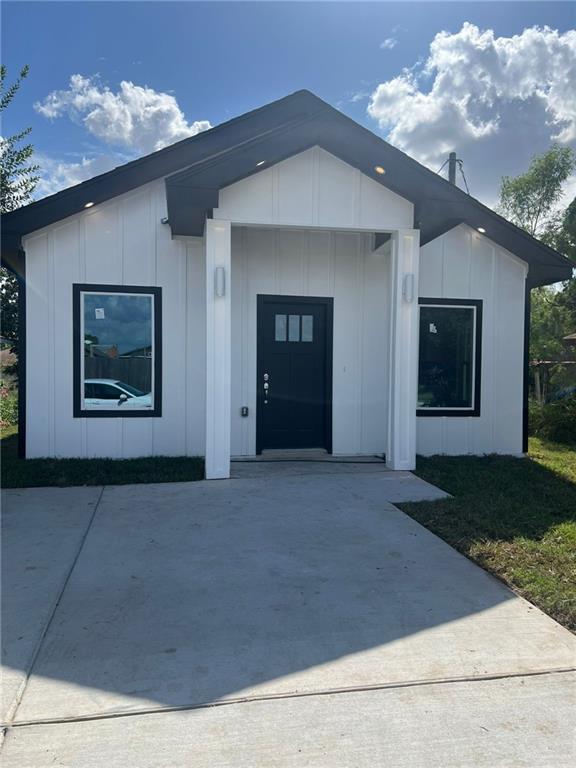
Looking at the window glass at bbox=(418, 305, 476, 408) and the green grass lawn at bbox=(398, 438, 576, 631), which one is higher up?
the window glass at bbox=(418, 305, 476, 408)

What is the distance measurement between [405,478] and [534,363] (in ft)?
35.5

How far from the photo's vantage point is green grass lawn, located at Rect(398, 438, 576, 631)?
3.56 meters

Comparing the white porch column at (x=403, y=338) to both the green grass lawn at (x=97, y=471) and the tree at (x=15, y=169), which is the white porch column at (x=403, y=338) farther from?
the tree at (x=15, y=169)

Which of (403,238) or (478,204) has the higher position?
(478,204)

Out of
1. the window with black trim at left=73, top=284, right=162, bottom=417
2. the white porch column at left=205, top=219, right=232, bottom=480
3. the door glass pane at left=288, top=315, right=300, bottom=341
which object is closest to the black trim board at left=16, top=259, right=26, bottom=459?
the window with black trim at left=73, top=284, right=162, bottom=417

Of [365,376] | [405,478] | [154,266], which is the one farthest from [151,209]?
[405,478]

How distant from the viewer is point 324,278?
7875 millimetres

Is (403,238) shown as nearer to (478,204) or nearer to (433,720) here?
(478,204)

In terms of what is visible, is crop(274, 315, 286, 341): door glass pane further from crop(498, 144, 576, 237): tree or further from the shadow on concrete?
crop(498, 144, 576, 237): tree

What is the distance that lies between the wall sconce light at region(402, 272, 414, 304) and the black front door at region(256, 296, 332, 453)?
1.48m

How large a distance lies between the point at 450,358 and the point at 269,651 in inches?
247

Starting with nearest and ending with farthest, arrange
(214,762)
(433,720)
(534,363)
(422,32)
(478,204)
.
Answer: (214,762)
(433,720)
(478,204)
(422,32)
(534,363)

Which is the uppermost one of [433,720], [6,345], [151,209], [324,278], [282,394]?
[151,209]

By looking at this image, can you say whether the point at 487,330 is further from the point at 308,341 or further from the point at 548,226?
the point at 548,226
